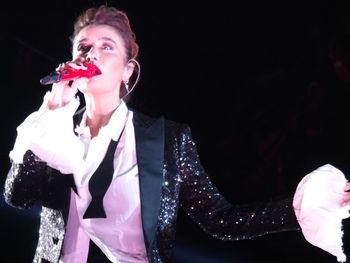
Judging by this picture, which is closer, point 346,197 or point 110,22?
point 346,197

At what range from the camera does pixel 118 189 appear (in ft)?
4.57

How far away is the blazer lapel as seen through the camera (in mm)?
1332

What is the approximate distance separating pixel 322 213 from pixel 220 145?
1.64 metres

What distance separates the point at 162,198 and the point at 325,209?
43 cm

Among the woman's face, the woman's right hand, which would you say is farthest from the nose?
the woman's right hand

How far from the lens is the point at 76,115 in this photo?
1.61 metres

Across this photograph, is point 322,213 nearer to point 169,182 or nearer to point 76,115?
point 169,182

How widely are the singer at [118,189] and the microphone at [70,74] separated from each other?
1 cm

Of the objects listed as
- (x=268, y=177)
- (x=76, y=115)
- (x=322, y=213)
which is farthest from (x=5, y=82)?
(x=322, y=213)

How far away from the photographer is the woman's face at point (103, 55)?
1520mm

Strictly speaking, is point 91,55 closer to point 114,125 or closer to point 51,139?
point 114,125

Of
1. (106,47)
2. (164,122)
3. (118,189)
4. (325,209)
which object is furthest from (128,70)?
(325,209)

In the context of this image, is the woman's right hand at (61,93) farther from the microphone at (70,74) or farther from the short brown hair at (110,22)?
the short brown hair at (110,22)

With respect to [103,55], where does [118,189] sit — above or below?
below
